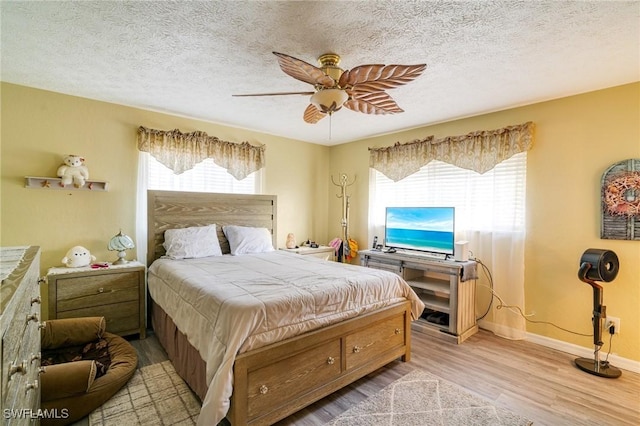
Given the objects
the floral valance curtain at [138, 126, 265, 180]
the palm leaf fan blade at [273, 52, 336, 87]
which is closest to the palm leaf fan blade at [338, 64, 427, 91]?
the palm leaf fan blade at [273, 52, 336, 87]

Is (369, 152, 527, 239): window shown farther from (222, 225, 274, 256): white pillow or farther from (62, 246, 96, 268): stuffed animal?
(62, 246, 96, 268): stuffed animal

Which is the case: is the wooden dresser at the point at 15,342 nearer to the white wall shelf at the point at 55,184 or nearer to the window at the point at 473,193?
the white wall shelf at the point at 55,184

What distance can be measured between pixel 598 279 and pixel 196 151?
443 centimetres

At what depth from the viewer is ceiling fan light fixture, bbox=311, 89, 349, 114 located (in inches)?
80.7

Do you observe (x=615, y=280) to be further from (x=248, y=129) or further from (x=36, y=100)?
(x=36, y=100)

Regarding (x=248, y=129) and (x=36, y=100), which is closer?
(x=36, y=100)

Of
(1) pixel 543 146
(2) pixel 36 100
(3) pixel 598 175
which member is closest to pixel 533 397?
(3) pixel 598 175

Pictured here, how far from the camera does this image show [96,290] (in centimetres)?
287

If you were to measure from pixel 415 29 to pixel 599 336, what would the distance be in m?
2.98

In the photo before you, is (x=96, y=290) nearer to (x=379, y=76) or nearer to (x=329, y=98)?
(x=329, y=98)

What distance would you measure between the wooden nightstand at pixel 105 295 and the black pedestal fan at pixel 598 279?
4237 millimetres

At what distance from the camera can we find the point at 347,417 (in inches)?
77.3

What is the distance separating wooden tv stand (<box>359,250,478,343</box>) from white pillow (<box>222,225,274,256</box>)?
146 cm

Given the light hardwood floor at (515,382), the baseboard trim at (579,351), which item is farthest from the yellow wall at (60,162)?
the baseboard trim at (579,351)
